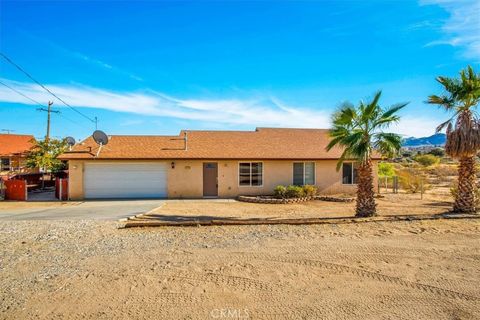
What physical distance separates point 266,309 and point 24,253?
683cm

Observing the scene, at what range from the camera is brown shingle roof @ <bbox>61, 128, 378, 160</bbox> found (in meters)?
19.7

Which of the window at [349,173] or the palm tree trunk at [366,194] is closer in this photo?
the palm tree trunk at [366,194]

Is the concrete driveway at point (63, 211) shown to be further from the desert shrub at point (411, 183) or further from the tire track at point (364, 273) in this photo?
the desert shrub at point (411, 183)

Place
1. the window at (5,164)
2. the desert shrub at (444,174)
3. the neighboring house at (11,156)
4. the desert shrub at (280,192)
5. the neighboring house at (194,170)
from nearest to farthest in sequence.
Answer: the desert shrub at (280,192) → the neighboring house at (194,170) → the neighboring house at (11,156) → the window at (5,164) → the desert shrub at (444,174)

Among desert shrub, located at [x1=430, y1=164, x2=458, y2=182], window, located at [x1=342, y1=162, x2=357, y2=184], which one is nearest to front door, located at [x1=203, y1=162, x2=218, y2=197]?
window, located at [x1=342, y1=162, x2=357, y2=184]

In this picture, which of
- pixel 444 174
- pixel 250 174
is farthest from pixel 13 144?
pixel 444 174

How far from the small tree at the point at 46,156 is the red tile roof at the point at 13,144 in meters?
7.12

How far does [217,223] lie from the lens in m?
11.1

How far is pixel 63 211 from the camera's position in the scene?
14.6m

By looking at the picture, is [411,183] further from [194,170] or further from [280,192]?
[194,170]

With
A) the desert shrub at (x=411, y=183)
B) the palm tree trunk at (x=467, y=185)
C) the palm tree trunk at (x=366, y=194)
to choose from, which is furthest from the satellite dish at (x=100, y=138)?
the desert shrub at (x=411, y=183)

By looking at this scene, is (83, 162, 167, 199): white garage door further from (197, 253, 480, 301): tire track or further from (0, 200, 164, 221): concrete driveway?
(197, 253, 480, 301): tire track
